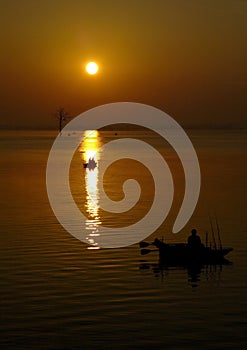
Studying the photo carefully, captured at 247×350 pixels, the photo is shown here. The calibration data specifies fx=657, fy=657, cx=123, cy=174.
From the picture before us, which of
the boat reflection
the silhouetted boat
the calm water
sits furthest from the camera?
the silhouetted boat

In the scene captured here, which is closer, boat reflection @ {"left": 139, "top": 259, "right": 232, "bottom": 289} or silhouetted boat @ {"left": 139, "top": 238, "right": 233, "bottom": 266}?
boat reflection @ {"left": 139, "top": 259, "right": 232, "bottom": 289}

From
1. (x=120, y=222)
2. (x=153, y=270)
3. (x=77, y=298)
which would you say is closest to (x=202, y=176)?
(x=120, y=222)

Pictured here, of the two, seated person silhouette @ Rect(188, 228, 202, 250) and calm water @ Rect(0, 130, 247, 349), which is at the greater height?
seated person silhouette @ Rect(188, 228, 202, 250)

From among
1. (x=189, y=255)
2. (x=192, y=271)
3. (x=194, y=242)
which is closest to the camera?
(x=192, y=271)

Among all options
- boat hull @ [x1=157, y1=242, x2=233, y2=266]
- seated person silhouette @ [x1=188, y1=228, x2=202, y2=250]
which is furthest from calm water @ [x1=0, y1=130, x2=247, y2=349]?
seated person silhouette @ [x1=188, y1=228, x2=202, y2=250]

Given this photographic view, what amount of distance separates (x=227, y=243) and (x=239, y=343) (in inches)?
805

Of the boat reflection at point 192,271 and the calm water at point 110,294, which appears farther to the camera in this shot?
the boat reflection at point 192,271

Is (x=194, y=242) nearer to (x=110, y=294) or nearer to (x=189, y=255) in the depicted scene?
(x=189, y=255)

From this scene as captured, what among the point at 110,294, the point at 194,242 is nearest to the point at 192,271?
the point at 194,242

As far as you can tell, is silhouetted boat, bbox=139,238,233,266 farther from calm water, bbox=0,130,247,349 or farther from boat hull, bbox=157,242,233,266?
calm water, bbox=0,130,247,349

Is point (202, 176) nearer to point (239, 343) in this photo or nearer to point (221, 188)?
point (221, 188)

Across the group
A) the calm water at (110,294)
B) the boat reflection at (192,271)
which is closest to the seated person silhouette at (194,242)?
the boat reflection at (192,271)

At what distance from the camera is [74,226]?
5375 cm

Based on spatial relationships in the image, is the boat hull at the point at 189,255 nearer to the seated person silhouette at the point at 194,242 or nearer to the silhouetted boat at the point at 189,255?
the silhouetted boat at the point at 189,255
